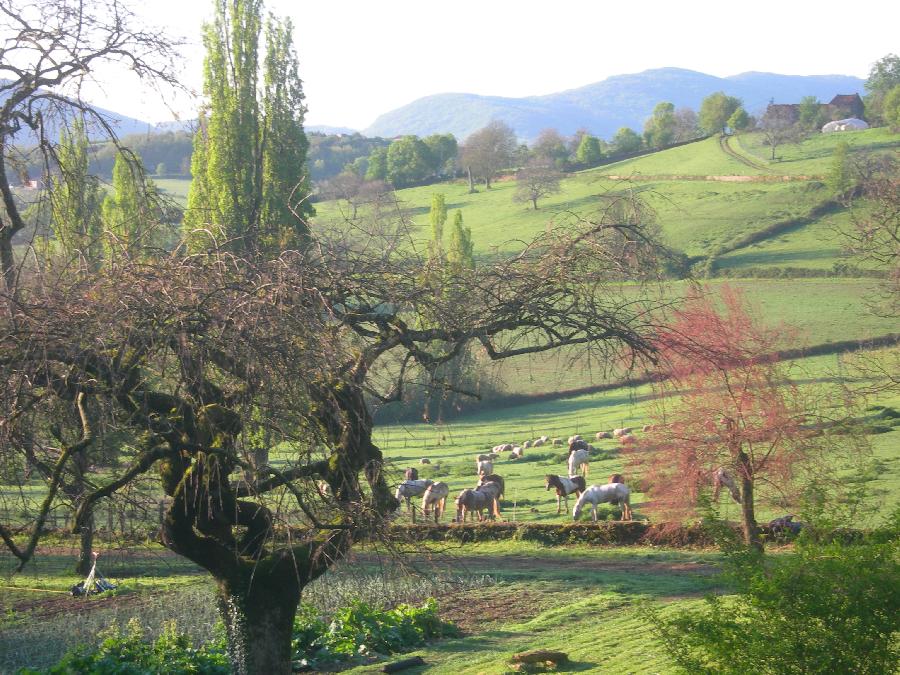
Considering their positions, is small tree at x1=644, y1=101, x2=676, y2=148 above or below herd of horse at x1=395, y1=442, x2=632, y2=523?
above

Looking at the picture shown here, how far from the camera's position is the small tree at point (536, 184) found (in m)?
87.9

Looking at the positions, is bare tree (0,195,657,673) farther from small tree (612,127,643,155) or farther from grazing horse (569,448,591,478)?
small tree (612,127,643,155)

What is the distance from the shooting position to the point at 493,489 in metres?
28.6

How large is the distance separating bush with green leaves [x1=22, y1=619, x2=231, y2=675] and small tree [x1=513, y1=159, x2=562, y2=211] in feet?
251

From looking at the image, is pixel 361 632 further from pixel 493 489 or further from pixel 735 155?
pixel 735 155

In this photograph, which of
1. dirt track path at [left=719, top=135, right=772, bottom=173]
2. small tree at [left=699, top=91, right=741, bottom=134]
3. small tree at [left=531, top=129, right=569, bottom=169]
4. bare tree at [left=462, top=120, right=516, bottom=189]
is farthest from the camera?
small tree at [left=699, top=91, right=741, bottom=134]

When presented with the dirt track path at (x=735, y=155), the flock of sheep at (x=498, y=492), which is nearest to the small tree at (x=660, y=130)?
the dirt track path at (x=735, y=155)

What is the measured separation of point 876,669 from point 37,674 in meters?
7.93

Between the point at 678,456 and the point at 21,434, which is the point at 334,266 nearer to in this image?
the point at 21,434

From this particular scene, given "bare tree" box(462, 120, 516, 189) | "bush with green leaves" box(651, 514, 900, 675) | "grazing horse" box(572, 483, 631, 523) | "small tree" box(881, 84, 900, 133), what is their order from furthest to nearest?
"bare tree" box(462, 120, 516, 189)
"small tree" box(881, 84, 900, 133)
"grazing horse" box(572, 483, 631, 523)
"bush with green leaves" box(651, 514, 900, 675)

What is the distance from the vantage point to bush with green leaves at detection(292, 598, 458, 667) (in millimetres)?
13203

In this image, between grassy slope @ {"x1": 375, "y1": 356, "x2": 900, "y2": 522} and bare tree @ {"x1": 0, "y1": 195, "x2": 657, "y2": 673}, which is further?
grassy slope @ {"x1": 375, "y1": 356, "x2": 900, "y2": 522}

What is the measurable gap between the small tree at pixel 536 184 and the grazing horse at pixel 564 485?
59003 millimetres

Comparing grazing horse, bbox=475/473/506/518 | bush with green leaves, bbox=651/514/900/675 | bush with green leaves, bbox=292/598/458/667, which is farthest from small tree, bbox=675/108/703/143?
bush with green leaves, bbox=651/514/900/675
